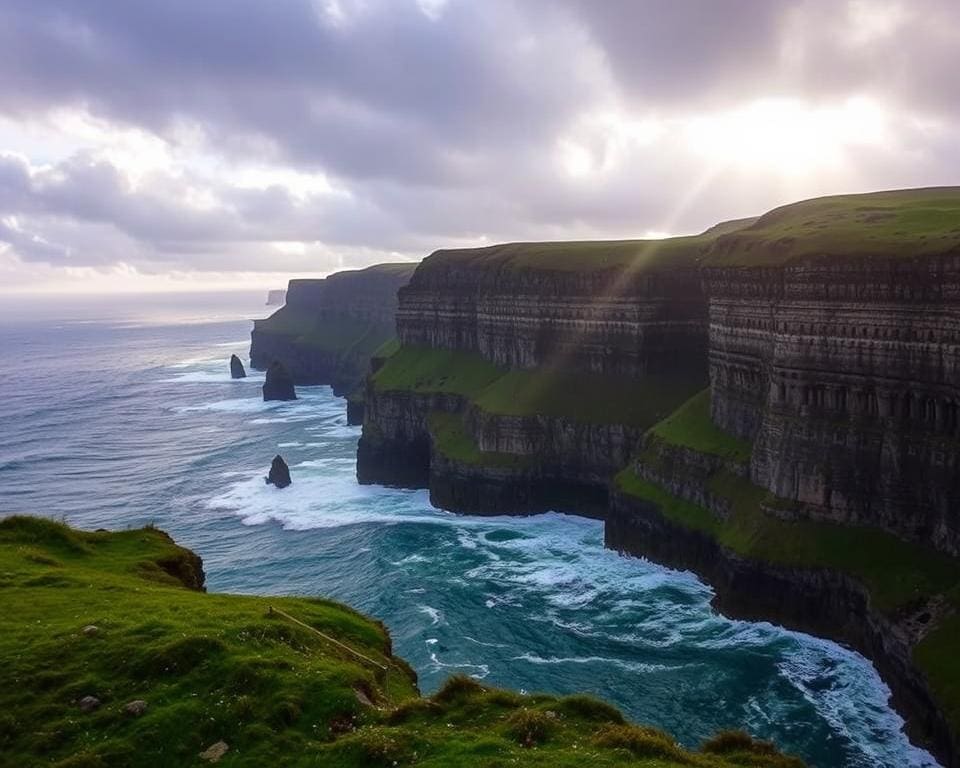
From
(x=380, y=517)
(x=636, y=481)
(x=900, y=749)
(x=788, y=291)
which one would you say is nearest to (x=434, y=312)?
(x=380, y=517)

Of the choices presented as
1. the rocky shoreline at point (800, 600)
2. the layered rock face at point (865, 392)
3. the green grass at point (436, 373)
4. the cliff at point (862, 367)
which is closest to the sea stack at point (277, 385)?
the green grass at point (436, 373)

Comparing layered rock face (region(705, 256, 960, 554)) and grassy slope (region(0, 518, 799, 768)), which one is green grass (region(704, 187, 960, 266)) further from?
grassy slope (region(0, 518, 799, 768))

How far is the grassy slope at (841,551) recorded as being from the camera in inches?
1699

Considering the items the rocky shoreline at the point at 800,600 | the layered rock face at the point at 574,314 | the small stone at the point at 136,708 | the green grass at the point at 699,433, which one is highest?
the layered rock face at the point at 574,314

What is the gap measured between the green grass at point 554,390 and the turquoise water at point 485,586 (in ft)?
38.8

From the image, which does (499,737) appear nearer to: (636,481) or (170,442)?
(636,481)

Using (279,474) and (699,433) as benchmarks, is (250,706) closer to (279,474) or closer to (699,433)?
(699,433)

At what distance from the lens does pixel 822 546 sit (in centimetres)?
5481

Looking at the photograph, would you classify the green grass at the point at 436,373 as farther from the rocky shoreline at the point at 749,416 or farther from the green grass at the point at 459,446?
the green grass at the point at 459,446

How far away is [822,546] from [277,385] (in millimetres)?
138923

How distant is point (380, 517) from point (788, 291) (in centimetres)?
4898

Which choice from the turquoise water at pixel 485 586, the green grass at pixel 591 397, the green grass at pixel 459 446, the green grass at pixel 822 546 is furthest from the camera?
the green grass at pixel 459 446

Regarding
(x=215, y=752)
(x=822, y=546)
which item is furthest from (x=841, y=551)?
(x=215, y=752)

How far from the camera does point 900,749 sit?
4122cm
